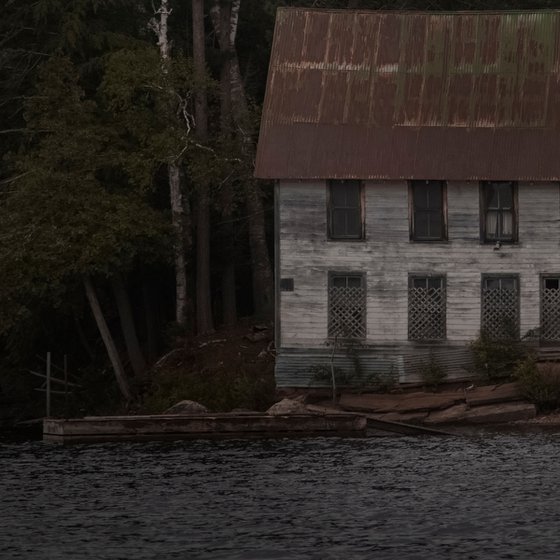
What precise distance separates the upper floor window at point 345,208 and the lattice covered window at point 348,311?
4.85 ft

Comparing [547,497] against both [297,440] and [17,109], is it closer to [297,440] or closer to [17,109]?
[297,440]

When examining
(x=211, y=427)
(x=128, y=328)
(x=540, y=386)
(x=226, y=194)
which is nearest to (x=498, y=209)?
(x=540, y=386)

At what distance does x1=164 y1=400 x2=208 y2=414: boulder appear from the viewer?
5238 centimetres

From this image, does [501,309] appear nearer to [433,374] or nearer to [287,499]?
[433,374]

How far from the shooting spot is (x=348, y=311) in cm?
5409

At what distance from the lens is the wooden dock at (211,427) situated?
160 feet

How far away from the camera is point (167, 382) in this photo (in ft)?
182

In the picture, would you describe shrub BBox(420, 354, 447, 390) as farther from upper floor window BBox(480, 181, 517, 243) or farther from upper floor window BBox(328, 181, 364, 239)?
upper floor window BBox(328, 181, 364, 239)

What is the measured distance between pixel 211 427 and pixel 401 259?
8.80 meters

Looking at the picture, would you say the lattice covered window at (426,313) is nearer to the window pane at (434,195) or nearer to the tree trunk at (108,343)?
the window pane at (434,195)

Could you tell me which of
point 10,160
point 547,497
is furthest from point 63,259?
point 547,497

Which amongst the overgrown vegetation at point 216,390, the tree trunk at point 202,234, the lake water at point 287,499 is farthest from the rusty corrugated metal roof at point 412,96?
the lake water at point 287,499

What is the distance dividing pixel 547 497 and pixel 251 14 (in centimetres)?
3397

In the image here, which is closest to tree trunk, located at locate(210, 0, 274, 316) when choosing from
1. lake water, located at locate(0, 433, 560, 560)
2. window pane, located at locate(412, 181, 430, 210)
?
window pane, located at locate(412, 181, 430, 210)
